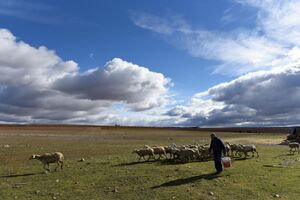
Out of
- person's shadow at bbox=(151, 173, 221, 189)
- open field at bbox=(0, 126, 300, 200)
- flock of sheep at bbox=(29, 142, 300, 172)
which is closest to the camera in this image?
open field at bbox=(0, 126, 300, 200)

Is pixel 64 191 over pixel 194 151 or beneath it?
beneath

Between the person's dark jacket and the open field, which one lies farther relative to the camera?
the person's dark jacket

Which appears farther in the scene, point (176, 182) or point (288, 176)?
point (288, 176)

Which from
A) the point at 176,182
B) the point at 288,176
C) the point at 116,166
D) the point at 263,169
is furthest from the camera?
the point at 116,166

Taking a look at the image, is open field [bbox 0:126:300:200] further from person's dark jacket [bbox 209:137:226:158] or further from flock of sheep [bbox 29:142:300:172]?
person's dark jacket [bbox 209:137:226:158]

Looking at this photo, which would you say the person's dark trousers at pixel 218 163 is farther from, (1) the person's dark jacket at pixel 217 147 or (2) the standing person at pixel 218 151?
(1) the person's dark jacket at pixel 217 147

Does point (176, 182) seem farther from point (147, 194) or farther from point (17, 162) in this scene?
point (17, 162)

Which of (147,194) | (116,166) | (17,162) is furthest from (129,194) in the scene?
(17,162)

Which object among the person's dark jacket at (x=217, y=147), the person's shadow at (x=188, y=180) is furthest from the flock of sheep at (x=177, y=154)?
the person's shadow at (x=188, y=180)

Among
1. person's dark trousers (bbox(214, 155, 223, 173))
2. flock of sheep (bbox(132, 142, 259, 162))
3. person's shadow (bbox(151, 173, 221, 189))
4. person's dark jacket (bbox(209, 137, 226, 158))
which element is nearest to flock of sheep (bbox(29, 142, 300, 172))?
flock of sheep (bbox(132, 142, 259, 162))

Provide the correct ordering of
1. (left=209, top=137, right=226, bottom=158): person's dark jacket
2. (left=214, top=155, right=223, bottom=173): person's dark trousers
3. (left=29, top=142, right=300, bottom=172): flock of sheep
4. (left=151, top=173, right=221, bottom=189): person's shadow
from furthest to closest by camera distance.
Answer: (left=29, top=142, right=300, bottom=172): flock of sheep → (left=209, top=137, right=226, bottom=158): person's dark jacket → (left=214, top=155, right=223, bottom=173): person's dark trousers → (left=151, top=173, right=221, bottom=189): person's shadow

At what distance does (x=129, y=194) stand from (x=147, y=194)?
0.86m

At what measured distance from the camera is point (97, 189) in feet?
72.4

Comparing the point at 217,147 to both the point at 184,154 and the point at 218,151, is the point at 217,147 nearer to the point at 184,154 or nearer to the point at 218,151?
the point at 218,151
